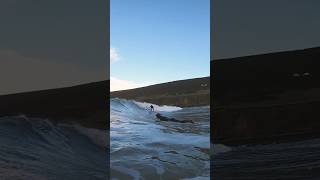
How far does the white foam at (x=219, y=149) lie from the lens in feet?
16.4

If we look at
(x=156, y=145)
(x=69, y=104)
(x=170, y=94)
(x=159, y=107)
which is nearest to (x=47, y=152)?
(x=69, y=104)

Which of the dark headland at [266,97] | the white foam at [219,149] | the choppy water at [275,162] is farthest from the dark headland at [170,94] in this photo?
the choppy water at [275,162]

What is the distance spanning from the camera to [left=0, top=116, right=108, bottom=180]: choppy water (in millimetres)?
4578

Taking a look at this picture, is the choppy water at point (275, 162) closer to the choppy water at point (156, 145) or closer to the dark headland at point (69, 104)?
the choppy water at point (156, 145)

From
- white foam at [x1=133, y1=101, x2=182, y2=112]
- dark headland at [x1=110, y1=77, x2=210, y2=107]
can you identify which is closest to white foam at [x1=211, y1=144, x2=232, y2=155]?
dark headland at [x1=110, y1=77, x2=210, y2=107]

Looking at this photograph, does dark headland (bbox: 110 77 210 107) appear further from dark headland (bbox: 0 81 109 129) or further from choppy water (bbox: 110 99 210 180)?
dark headland (bbox: 0 81 109 129)

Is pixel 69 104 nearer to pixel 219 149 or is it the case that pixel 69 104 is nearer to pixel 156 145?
pixel 156 145

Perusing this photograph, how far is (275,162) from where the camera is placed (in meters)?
4.92

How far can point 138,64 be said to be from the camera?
220 inches

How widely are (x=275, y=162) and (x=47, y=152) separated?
2.63 metres

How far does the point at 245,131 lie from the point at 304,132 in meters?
0.68

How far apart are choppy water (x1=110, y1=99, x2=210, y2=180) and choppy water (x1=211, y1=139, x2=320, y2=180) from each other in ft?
0.99

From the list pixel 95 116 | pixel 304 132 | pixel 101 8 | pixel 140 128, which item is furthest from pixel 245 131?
pixel 101 8

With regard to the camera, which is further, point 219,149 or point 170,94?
point 170,94
